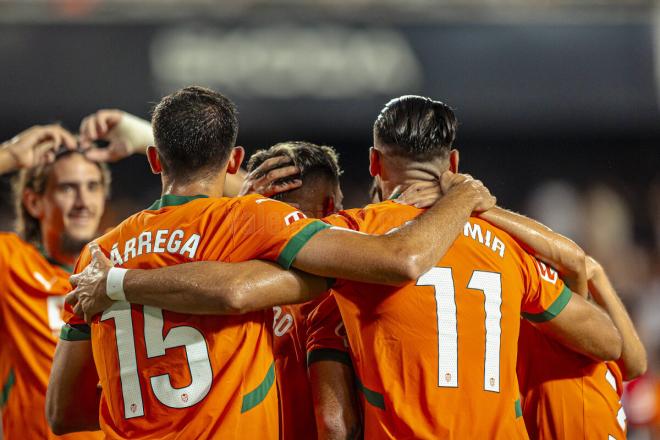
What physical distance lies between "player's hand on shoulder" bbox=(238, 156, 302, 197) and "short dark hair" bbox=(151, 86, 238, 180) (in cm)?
48

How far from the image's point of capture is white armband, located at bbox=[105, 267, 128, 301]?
125 inches

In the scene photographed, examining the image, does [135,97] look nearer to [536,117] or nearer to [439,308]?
[536,117]

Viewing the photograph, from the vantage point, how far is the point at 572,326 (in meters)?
3.52

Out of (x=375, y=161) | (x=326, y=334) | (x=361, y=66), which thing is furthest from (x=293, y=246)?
(x=361, y=66)

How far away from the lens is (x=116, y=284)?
125 inches

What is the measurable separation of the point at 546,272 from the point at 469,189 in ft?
1.53

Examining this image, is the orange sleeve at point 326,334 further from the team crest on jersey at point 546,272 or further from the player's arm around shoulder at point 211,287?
the team crest on jersey at point 546,272

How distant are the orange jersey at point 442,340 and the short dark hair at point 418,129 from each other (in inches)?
9.5

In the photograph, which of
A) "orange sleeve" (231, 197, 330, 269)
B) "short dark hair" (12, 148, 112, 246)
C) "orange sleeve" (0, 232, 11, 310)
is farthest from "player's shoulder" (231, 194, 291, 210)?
"short dark hair" (12, 148, 112, 246)

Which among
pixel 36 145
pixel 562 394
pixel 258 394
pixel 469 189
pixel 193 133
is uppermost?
pixel 193 133

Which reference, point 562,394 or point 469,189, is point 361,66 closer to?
point 562,394

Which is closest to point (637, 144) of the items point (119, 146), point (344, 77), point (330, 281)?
point (344, 77)

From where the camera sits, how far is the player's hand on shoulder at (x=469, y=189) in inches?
133

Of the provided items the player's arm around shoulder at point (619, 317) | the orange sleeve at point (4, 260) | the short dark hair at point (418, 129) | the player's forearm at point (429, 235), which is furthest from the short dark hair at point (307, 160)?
the orange sleeve at point (4, 260)
